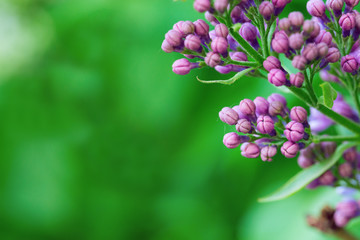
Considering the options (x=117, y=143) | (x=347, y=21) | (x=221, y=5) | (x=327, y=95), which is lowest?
(x=327, y=95)

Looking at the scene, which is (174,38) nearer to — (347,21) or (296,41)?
(296,41)

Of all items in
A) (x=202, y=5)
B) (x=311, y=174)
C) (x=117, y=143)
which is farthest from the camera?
(x=117, y=143)

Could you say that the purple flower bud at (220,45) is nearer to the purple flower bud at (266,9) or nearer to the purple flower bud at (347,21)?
the purple flower bud at (266,9)

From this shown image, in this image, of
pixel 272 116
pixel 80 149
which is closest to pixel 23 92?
pixel 80 149

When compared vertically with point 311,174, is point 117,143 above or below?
above

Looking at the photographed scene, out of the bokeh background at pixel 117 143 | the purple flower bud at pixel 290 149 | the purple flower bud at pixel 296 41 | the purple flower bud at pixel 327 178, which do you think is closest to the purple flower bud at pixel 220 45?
the purple flower bud at pixel 296 41

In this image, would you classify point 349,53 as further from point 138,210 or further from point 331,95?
point 138,210

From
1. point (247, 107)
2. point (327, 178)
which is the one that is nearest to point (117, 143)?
point (327, 178)
